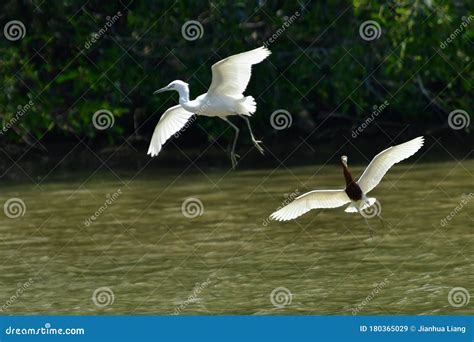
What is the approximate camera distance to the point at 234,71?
11820 millimetres

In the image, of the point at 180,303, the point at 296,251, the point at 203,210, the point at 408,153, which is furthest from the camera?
the point at 203,210

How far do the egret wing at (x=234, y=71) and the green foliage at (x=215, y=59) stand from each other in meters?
12.5

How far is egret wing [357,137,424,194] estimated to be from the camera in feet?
37.1

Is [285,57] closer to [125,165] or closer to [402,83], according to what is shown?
[402,83]

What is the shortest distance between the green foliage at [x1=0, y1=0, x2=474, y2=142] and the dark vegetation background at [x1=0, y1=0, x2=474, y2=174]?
29mm

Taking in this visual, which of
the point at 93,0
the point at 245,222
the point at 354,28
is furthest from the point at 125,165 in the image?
the point at 245,222

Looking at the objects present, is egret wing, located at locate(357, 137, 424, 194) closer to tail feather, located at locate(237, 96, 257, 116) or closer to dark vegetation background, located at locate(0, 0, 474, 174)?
tail feather, located at locate(237, 96, 257, 116)

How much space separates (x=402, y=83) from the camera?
82.7 feet

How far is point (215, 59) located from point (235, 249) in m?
10.1

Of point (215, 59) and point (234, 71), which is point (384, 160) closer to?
point (234, 71)

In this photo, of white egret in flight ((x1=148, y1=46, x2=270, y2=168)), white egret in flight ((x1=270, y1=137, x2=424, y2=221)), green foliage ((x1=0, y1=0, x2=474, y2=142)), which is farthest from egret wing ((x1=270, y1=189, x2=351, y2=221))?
green foliage ((x1=0, y1=0, x2=474, y2=142))

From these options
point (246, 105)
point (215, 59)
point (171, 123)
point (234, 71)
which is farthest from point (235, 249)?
point (215, 59)

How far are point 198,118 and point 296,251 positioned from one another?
413 inches

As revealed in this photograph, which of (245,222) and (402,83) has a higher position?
(402,83)
